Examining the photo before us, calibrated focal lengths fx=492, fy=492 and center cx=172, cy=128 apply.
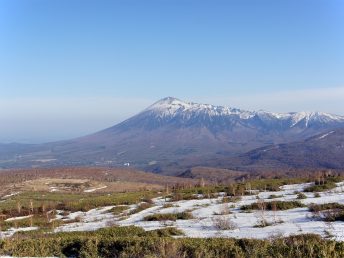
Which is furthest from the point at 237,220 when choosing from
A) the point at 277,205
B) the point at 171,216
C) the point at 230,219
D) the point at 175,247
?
the point at 175,247

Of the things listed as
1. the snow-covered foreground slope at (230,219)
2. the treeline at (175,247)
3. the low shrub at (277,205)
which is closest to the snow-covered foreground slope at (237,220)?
the snow-covered foreground slope at (230,219)

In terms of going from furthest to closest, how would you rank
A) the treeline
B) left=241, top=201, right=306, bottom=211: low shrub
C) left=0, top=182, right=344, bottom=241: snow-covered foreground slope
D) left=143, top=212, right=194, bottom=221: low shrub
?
left=143, top=212, right=194, bottom=221: low shrub
left=241, top=201, right=306, bottom=211: low shrub
left=0, top=182, right=344, bottom=241: snow-covered foreground slope
the treeline

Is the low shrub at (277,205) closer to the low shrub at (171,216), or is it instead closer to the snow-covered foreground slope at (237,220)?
the snow-covered foreground slope at (237,220)

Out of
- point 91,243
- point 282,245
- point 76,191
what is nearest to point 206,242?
point 282,245

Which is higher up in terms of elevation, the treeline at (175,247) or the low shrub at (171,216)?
the treeline at (175,247)

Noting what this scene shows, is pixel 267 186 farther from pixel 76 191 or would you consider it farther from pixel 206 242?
pixel 76 191

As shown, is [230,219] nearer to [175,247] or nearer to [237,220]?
[237,220]

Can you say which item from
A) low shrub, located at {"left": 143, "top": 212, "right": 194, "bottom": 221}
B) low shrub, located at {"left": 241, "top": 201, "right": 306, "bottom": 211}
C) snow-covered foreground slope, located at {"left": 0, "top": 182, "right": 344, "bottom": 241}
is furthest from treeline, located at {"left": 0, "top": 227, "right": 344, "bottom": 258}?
low shrub, located at {"left": 241, "top": 201, "right": 306, "bottom": 211}

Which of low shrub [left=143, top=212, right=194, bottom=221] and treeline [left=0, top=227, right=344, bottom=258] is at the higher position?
treeline [left=0, top=227, right=344, bottom=258]

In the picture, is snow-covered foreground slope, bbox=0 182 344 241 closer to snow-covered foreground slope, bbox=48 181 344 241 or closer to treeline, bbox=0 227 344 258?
snow-covered foreground slope, bbox=48 181 344 241
